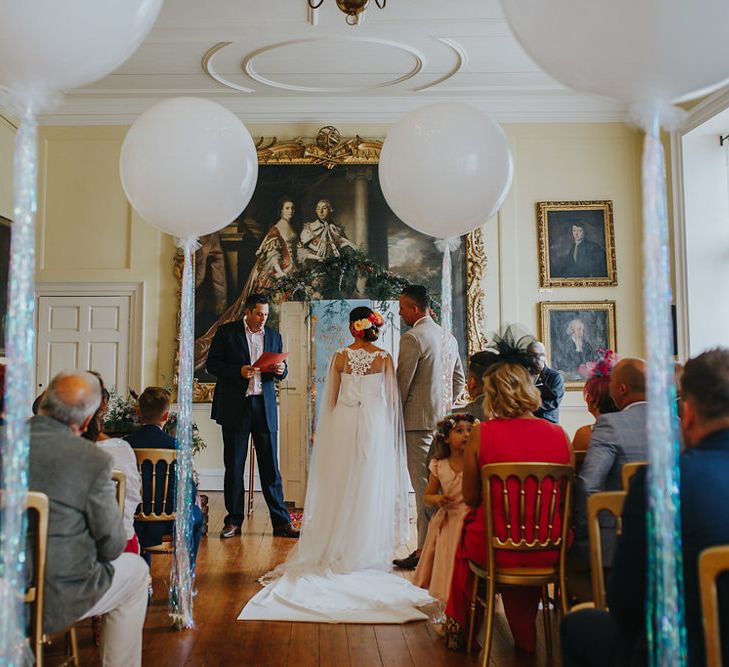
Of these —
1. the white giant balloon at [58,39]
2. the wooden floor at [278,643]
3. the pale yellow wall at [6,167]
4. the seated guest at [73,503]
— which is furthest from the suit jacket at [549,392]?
the pale yellow wall at [6,167]

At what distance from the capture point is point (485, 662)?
302 centimetres

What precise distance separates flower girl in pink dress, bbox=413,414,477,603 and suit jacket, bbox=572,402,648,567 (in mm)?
694

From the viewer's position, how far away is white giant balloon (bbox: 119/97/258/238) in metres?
3.53

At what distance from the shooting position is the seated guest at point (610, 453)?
10.1 feet

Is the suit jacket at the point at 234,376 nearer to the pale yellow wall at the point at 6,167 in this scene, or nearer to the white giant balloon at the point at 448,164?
the white giant balloon at the point at 448,164

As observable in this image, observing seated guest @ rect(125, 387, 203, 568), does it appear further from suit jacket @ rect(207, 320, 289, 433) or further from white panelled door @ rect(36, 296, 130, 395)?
white panelled door @ rect(36, 296, 130, 395)

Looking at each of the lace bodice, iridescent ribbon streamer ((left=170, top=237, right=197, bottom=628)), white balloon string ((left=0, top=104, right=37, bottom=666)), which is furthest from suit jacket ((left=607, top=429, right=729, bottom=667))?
the lace bodice

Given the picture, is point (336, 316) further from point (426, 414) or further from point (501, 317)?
point (426, 414)

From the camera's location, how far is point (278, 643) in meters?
3.51

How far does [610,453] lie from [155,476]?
2350mm

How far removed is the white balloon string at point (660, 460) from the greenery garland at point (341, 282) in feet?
21.6

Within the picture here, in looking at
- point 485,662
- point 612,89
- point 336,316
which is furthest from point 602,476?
point 336,316

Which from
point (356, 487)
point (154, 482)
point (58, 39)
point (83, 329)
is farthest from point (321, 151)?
point (58, 39)

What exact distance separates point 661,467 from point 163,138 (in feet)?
8.97
